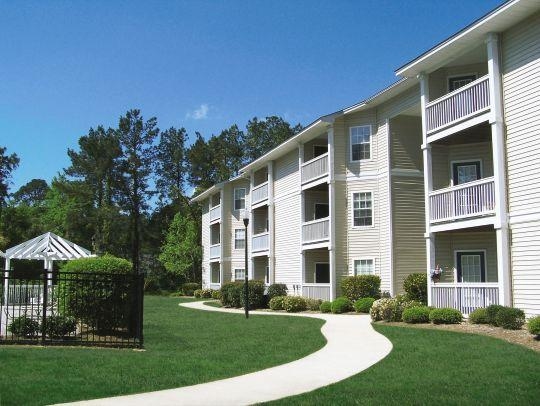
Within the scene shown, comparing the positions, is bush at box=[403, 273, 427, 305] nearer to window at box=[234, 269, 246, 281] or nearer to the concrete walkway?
the concrete walkway

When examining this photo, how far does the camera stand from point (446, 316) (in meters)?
18.6

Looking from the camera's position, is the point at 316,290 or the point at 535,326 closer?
the point at 535,326

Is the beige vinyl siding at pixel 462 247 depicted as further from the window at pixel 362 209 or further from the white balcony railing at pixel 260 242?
the white balcony railing at pixel 260 242

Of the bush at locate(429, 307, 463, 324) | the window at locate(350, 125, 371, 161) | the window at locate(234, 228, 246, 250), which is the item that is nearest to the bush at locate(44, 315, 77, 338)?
the bush at locate(429, 307, 463, 324)

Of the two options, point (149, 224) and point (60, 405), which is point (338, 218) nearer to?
point (60, 405)

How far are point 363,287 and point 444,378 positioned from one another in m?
16.2

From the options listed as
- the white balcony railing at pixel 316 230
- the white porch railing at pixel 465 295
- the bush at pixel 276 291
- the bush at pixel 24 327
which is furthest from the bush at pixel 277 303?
the bush at pixel 24 327

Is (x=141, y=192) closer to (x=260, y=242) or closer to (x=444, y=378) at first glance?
(x=260, y=242)

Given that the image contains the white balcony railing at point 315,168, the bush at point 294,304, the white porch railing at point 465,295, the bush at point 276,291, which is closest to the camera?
the white porch railing at point 465,295

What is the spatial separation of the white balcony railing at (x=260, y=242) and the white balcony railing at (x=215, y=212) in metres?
8.69

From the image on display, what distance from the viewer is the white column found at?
1802 cm

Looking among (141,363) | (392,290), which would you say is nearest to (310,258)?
(392,290)

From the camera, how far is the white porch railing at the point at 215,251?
4834cm

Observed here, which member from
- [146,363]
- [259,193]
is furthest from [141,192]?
[146,363]
